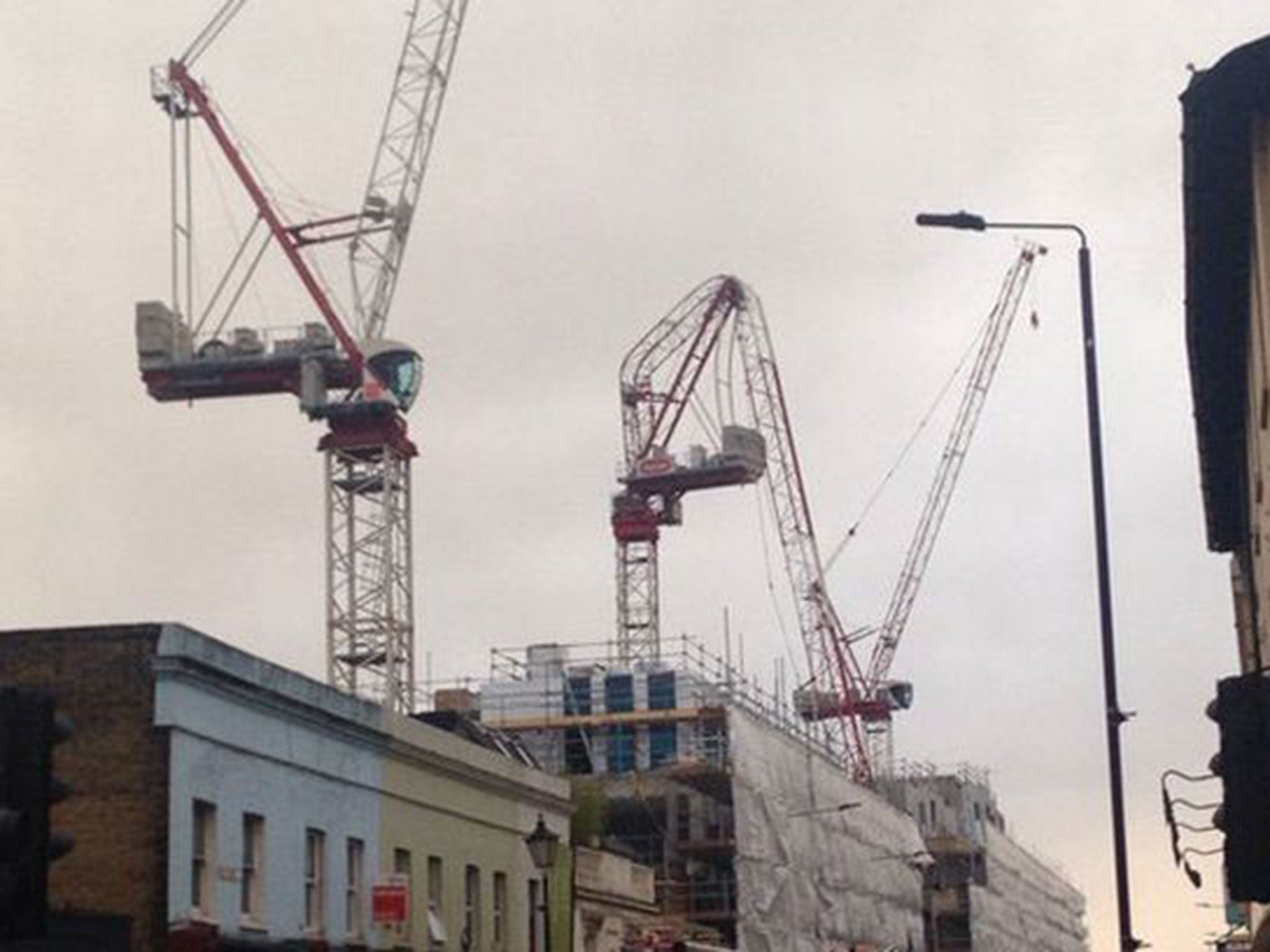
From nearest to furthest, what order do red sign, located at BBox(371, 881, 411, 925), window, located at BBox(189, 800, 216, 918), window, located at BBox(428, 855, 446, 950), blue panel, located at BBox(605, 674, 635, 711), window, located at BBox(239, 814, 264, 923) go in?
window, located at BBox(189, 800, 216, 918)
window, located at BBox(239, 814, 264, 923)
red sign, located at BBox(371, 881, 411, 925)
window, located at BBox(428, 855, 446, 950)
blue panel, located at BBox(605, 674, 635, 711)

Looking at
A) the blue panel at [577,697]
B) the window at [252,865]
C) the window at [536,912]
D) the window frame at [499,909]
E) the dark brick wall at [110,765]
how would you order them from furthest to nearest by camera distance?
the blue panel at [577,697] < the window at [536,912] < the window frame at [499,909] < the window at [252,865] < the dark brick wall at [110,765]

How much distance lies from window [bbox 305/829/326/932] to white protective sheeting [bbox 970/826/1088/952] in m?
101

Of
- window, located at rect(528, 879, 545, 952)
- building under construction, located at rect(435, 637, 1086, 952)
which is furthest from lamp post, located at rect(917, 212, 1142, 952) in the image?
building under construction, located at rect(435, 637, 1086, 952)

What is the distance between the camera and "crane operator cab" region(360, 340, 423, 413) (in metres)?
92.8

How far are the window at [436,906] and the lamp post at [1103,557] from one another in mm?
19323

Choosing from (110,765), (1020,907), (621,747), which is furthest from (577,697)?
(1020,907)

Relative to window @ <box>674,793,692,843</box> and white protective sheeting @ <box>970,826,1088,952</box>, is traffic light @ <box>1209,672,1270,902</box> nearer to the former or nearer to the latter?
window @ <box>674,793,692,843</box>

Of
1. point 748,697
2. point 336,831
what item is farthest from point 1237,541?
point 748,697

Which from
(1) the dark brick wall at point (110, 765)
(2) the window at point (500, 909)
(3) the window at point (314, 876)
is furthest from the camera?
(2) the window at point (500, 909)

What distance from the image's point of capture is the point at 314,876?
38469mm

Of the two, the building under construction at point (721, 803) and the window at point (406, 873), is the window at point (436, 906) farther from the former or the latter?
the building under construction at point (721, 803)

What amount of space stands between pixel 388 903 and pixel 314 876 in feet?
5.56

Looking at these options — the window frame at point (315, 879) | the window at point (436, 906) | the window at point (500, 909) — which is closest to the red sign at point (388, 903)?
the window frame at point (315, 879)

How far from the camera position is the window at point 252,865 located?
1403 inches
